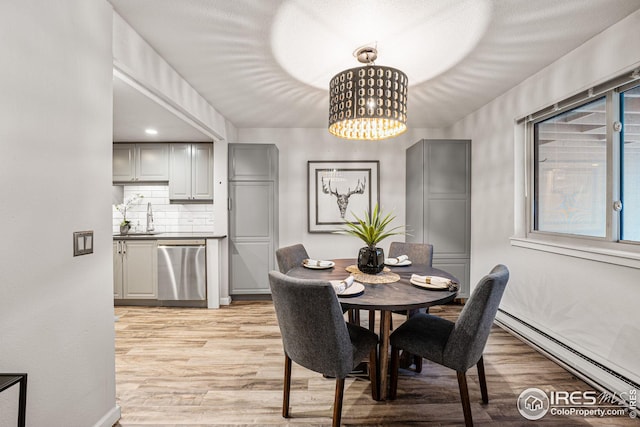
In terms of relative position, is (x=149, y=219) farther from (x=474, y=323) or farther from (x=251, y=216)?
(x=474, y=323)

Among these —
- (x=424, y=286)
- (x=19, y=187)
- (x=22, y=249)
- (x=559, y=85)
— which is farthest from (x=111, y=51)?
(x=559, y=85)

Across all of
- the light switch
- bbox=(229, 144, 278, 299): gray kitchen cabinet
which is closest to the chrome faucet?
bbox=(229, 144, 278, 299): gray kitchen cabinet

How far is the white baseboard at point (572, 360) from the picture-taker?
1850 mm

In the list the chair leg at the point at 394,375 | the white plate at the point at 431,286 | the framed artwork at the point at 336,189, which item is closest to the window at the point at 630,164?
the white plate at the point at 431,286

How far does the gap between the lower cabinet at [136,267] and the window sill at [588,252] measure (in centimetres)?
409

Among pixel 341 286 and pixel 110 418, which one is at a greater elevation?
pixel 341 286

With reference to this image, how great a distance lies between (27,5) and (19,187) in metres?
0.75

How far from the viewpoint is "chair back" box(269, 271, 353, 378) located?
136 centimetres

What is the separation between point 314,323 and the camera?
141cm

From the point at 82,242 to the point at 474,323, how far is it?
205cm

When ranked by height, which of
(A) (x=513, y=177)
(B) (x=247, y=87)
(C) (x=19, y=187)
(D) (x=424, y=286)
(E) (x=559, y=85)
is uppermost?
Answer: (B) (x=247, y=87)

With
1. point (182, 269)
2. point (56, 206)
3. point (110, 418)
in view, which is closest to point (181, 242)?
point (182, 269)

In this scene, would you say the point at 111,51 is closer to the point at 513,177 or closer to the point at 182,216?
the point at 182,216

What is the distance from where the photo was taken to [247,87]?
9.20 ft
